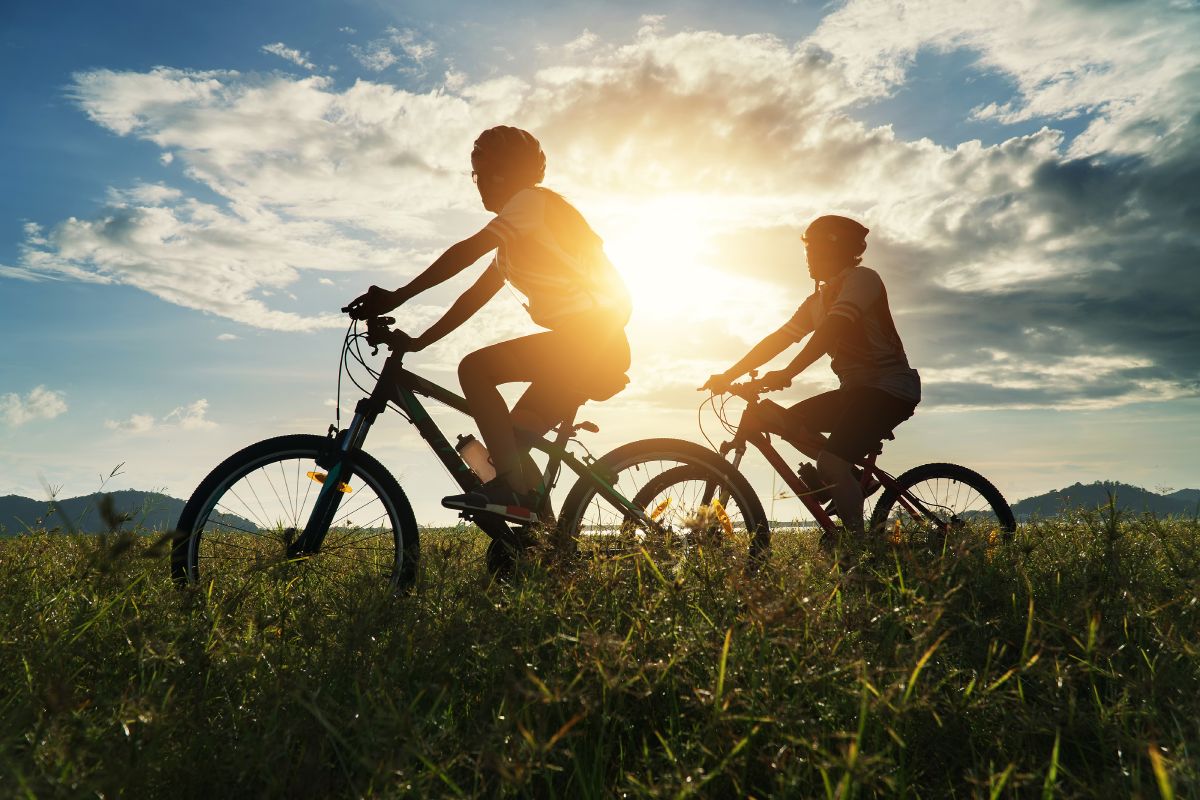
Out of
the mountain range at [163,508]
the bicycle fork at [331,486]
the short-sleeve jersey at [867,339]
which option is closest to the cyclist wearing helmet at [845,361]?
the short-sleeve jersey at [867,339]

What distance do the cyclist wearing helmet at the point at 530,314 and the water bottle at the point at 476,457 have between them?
0.64ft

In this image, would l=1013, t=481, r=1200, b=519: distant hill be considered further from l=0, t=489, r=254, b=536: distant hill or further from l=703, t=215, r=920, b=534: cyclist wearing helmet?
l=0, t=489, r=254, b=536: distant hill

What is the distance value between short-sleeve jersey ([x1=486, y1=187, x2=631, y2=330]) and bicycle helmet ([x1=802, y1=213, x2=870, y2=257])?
1981 mm

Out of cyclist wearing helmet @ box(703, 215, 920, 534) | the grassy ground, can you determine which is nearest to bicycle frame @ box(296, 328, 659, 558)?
the grassy ground

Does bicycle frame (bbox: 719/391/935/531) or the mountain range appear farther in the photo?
bicycle frame (bbox: 719/391/935/531)

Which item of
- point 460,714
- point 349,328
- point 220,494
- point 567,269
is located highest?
point 567,269

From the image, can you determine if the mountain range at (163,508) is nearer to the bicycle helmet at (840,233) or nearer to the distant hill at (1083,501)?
the distant hill at (1083,501)

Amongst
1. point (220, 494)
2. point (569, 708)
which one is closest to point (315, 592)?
point (220, 494)

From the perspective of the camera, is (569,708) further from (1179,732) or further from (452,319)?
(452,319)

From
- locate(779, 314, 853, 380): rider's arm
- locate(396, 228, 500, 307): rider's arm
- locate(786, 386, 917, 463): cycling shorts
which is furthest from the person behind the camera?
locate(786, 386, 917, 463): cycling shorts

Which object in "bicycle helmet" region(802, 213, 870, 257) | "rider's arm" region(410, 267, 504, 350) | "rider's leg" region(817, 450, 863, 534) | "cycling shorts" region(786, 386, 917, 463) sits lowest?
"rider's leg" region(817, 450, 863, 534)

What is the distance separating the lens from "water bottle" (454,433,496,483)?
15.8ft

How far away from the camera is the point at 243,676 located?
263 cm

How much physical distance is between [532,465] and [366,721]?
2850 mm
